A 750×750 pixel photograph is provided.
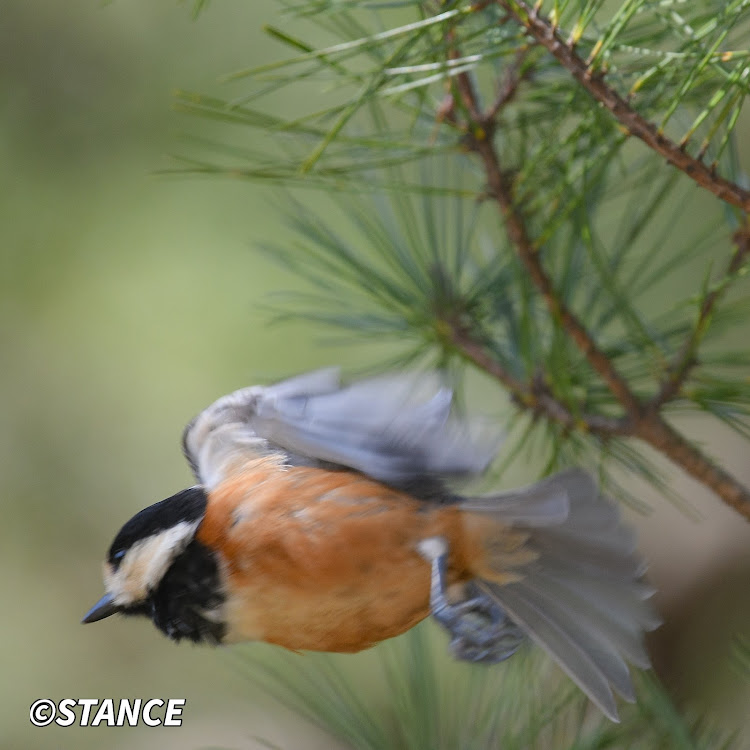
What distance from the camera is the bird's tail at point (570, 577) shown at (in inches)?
27.7

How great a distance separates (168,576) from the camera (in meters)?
0.69

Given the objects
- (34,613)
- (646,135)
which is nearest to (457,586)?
(646,135)

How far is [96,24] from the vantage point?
163 centimetres

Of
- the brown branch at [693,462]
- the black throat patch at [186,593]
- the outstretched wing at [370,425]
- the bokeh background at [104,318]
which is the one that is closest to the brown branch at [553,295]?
the brown branch at [693,462]

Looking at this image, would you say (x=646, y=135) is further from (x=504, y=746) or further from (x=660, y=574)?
(x=660, y=574)

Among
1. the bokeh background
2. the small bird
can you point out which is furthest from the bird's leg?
the bokeh background

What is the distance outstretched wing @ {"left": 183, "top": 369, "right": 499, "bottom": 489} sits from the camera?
0.66 metres

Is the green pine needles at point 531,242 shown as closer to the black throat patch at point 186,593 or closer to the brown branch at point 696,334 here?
the brown branch at point 696,334

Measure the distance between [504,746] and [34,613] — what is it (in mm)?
992

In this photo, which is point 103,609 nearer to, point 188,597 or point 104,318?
point 188,597

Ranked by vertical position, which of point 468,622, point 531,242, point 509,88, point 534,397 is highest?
point 509,88

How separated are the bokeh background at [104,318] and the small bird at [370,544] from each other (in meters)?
0.76

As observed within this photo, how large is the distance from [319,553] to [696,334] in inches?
12.0

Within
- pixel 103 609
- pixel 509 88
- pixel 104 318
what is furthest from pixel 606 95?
pixel 104 318
